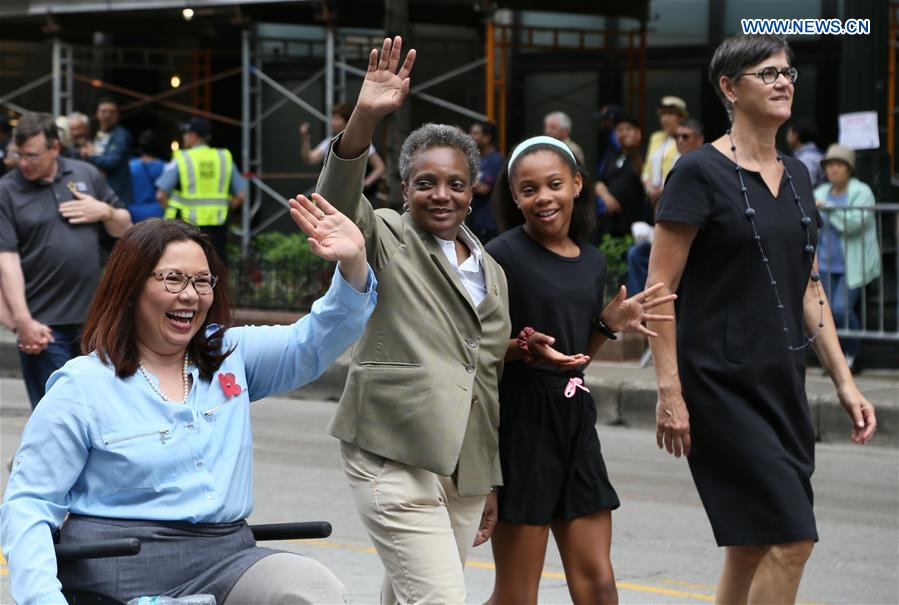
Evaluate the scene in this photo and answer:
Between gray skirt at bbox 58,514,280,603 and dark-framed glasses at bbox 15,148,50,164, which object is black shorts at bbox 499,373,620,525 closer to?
gray skirt at bbox 58,514,280,603

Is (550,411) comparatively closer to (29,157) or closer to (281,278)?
(29,157)

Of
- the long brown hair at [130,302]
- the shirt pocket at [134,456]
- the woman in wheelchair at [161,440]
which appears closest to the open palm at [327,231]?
the woman in wheelchair at [161,440]

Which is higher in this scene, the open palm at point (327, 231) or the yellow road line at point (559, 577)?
the open palm at point (327, 231)

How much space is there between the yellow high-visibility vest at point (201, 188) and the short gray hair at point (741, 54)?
10613 millimetres

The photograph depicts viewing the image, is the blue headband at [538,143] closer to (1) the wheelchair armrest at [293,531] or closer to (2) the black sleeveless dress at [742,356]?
(2) the black sleeveless dress at [742,356]

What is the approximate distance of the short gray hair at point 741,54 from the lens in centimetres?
449

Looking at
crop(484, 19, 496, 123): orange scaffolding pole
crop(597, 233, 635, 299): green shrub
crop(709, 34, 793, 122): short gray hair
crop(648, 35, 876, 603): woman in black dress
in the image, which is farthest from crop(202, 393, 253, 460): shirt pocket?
crop(484, 19, 496, 123): orange scaffolding pole

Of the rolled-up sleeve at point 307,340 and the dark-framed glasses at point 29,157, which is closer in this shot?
the rolled-up sleeve at point 307,340

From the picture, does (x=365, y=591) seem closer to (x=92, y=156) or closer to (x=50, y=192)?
(x=50, y=192)

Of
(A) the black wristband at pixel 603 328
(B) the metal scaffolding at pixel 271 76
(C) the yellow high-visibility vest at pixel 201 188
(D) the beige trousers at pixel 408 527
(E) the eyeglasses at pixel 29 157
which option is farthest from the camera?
(B) the metal scaffolding at pixel 271 76

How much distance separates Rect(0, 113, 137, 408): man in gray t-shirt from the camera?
288 inches

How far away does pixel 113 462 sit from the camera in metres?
3.35

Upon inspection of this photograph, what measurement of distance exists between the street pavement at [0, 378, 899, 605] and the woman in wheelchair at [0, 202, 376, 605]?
2.61 meters

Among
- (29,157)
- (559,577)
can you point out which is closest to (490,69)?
(29,157)
